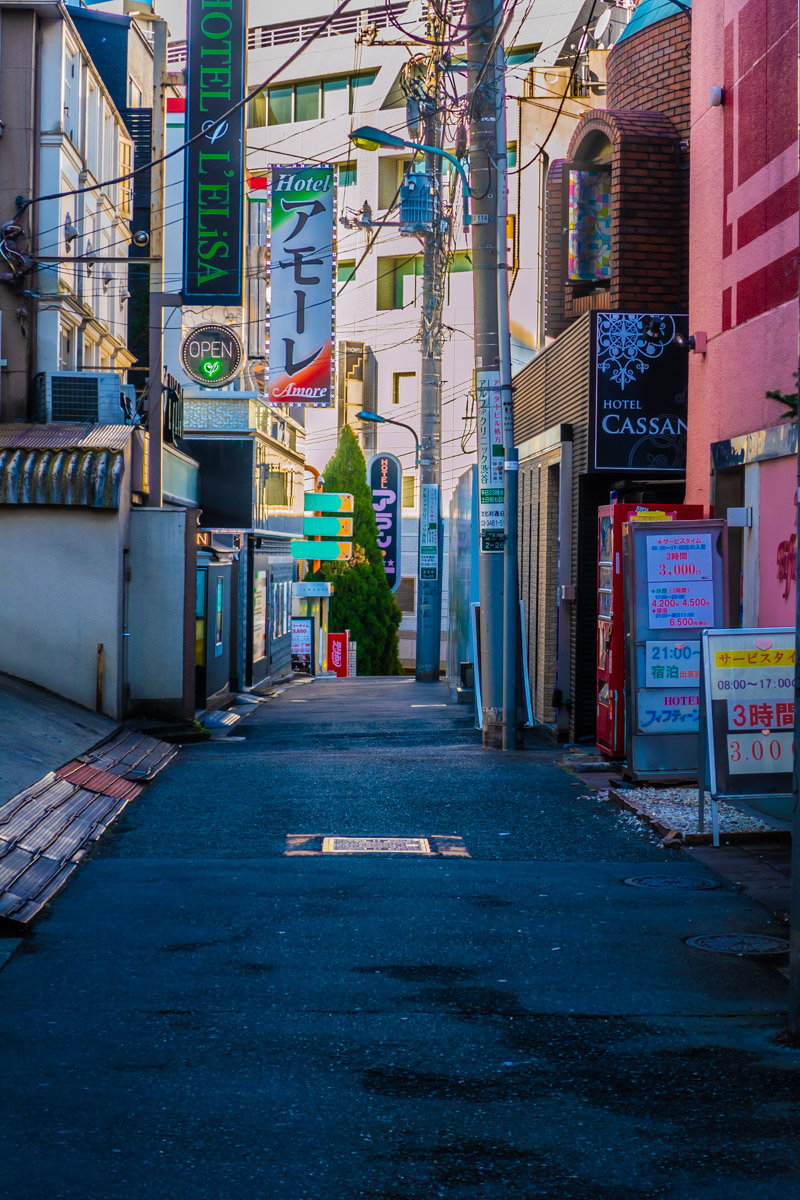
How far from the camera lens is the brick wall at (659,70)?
15.2m

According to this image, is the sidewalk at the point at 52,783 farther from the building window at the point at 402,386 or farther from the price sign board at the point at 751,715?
the building window at the point at 402,386

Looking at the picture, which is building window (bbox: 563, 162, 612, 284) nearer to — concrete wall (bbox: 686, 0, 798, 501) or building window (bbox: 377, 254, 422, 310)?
concrete wall (bbox: 686, 0, 798, 501)

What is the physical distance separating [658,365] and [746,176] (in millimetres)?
2641

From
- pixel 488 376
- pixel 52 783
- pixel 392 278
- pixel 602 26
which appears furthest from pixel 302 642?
pixel 52 783

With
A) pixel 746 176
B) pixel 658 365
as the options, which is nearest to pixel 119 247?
pixel 658 365

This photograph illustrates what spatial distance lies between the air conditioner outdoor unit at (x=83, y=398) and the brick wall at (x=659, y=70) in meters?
7.97

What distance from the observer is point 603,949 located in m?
6.41

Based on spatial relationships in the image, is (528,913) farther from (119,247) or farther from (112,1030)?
(119,247)

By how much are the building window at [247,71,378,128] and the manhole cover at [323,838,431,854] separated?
46.5m

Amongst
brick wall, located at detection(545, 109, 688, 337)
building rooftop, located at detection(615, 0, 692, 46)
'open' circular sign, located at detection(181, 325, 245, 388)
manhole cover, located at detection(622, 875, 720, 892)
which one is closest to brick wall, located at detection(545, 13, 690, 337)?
brick wall, located at detection(545, 109, 688, 337)

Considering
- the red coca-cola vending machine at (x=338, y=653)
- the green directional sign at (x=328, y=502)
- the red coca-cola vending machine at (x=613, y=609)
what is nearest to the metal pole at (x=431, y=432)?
the green directional sign at (x=328, y=502)

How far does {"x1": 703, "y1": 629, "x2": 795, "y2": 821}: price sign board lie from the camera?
8758mm

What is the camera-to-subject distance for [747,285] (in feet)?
37.4

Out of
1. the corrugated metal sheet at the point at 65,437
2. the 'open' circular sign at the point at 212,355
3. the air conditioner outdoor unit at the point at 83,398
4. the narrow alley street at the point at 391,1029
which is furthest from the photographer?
the 'open' circular sign at the point at 212,355
